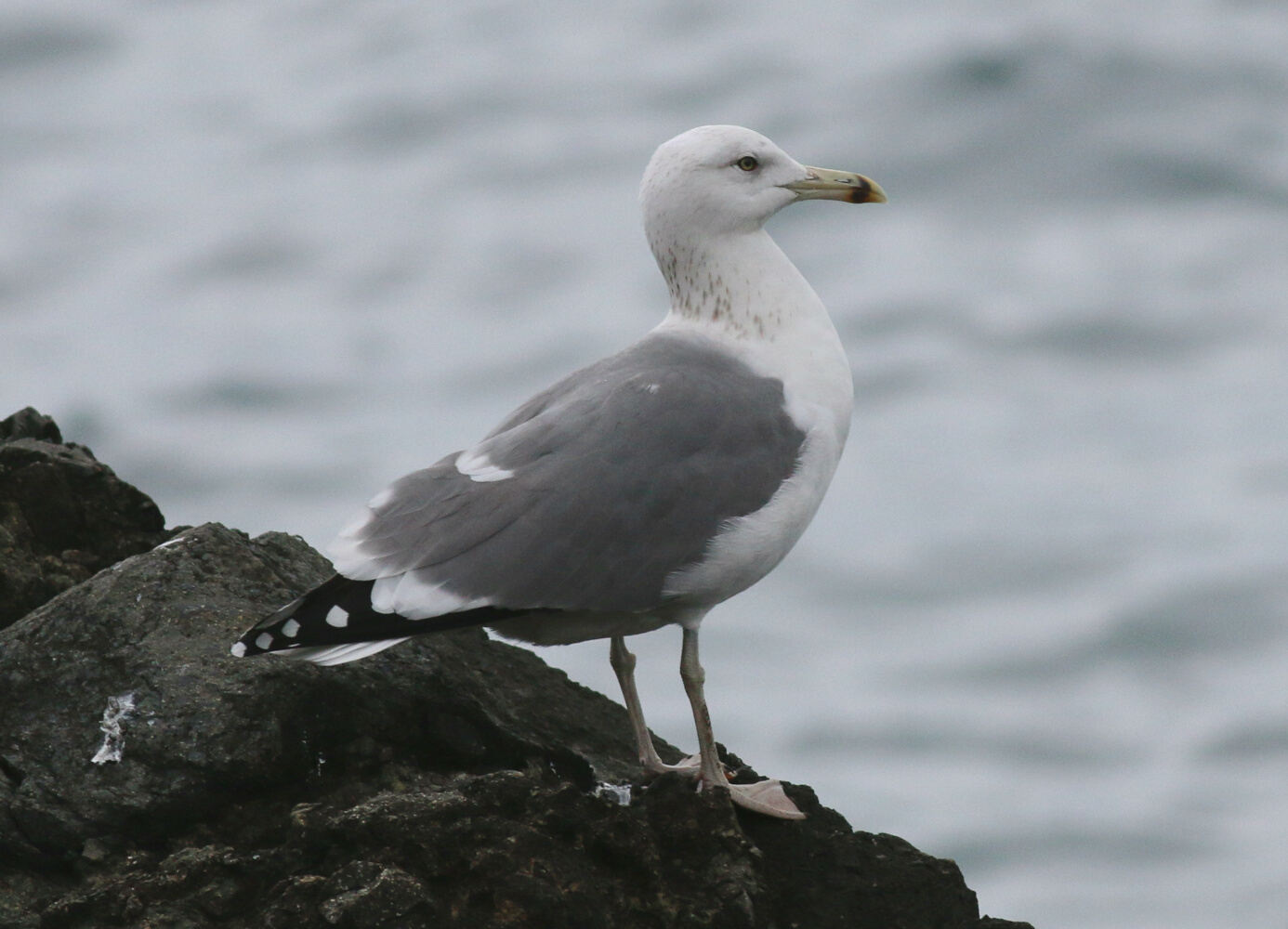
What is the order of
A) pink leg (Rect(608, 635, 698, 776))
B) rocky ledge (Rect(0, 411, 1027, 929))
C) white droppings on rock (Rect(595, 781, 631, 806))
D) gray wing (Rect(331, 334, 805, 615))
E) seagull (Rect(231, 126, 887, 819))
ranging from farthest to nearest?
pink leg (Rect(608, 635, 698, 776)) < white droppings on rock (Rect(595, 781, 631, 806)) < gray wing (Rect(331, 334, 805, 615)) < seagull (Rect(231, 126, 887, 819)) < rocky ledge (Rect(0, 411, 1027, 929))

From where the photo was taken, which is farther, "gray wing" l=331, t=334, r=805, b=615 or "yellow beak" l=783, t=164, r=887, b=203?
"yellow beak" l=783, t=164, r=887, b=203

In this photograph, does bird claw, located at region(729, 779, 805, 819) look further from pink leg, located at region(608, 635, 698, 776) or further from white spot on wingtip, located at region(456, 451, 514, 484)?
white spot on wingtip, located at region(456, 451, 514, 484)

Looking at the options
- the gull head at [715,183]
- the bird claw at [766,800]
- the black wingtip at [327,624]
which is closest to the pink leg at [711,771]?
the bird claw at [766,800]

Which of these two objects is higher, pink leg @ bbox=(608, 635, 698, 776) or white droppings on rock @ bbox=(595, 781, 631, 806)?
pink leg @ bbox=(608, 635, 698, 776)

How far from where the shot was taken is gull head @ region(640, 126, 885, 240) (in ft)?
21.1

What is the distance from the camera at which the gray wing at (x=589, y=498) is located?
212 inches

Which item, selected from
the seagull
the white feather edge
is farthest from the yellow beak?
the white feather edge

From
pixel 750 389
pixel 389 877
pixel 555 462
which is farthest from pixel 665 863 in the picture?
pixel 750 389

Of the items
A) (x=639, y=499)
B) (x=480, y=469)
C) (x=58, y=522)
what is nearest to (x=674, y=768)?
(x=639, y=499)

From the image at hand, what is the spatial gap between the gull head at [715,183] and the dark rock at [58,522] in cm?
211

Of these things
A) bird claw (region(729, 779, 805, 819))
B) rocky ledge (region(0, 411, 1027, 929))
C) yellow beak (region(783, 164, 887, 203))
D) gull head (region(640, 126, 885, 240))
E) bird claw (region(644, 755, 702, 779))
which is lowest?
rocky ledge (region(0, 411, 1027, 929))

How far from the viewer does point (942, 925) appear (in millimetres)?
5102

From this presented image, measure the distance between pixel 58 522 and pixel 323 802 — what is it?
6.26 ft

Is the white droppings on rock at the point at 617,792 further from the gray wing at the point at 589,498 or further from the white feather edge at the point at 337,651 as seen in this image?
the white feather edge at the point at 337,651
